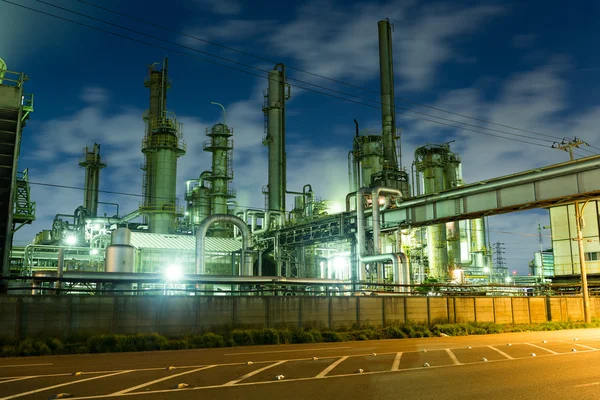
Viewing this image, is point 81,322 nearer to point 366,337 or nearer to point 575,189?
point 366,337

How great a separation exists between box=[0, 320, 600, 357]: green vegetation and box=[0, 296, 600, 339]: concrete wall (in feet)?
1.48

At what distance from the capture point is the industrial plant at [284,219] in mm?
26656

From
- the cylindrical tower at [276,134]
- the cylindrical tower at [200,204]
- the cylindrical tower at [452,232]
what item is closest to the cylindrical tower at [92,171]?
the cylindrical tower at [200,204]

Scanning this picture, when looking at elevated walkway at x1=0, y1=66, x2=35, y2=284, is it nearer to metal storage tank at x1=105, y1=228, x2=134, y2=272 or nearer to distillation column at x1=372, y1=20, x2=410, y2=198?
metal storage tank at x1=105, y1=228, x2=134, y2=272

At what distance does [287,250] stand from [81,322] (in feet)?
104

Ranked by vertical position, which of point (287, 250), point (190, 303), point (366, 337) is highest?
point (287, 250)

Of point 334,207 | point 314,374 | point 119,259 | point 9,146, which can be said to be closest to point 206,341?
point 314,374

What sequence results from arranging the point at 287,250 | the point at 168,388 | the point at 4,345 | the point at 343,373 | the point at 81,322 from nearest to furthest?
1. the point at 168,388
2. the point at 343,373
3. the point at 4,345
4. the point at 81,322
5. the point at 287,250

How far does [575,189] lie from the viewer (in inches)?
993

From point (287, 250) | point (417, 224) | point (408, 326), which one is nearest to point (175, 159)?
point (287, 250)

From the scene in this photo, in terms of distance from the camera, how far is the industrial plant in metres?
26.7

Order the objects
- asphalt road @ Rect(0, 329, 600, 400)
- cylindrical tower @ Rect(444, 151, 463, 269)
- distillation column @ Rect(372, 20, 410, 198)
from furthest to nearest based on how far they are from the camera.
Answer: cylindrical tower @ Rect(444, 151, 463, 269) < distillation column @ Rect(372, 20, 410, 198) < asphalt road @ Rect(0, 329, 600, 400)

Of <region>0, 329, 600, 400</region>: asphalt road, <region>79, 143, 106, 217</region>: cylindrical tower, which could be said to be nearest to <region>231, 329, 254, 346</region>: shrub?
<region>0, 329, 600, 400</region>: asphalt road

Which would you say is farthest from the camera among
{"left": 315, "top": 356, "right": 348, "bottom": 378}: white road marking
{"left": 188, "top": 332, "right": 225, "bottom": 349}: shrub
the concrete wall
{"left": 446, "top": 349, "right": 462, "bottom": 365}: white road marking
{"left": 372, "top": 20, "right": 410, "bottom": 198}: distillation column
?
{"left": 372, "top": 20, "right": 410, "bottom": 198}: distillation column
